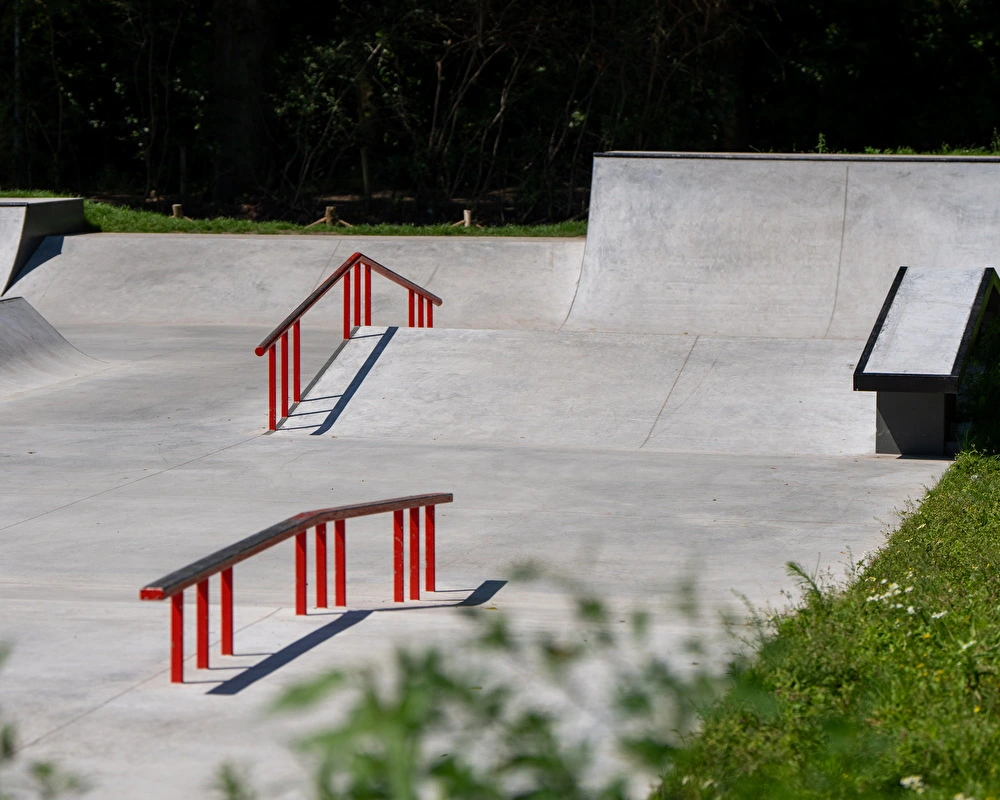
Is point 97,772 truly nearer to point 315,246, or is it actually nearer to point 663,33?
point 315,246

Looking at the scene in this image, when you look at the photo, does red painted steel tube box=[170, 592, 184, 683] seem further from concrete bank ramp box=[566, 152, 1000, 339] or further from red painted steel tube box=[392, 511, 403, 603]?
concrete bank ramp box=[566, 152, 1000, 339]

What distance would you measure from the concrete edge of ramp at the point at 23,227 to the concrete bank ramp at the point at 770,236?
792 centimetres

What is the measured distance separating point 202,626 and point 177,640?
23cm

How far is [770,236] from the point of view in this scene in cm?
1620

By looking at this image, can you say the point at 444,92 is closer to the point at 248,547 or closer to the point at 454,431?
the point at 454,431

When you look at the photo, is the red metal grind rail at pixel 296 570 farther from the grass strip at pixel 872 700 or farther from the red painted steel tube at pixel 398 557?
the grass strip at pixel 872 700

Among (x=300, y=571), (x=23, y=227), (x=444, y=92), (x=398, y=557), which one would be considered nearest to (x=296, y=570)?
(x=300, y=571)

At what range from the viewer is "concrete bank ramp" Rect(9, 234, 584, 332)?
56.0 feet

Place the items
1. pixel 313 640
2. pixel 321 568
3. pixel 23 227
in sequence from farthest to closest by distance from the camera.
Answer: pixel 23 227 → pixel 321 568 → pixel 313 640

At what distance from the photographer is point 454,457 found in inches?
422

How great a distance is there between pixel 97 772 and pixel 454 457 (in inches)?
265

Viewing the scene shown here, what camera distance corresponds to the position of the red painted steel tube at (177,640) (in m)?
4.95

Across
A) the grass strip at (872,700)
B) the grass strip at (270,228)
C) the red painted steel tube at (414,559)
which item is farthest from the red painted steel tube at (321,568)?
the grass strip at (270,228)

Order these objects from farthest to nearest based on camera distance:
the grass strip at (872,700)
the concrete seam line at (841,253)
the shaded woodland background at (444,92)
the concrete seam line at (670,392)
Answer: the shaded woodland background at (444,92)
the concrete seam line at (841,253)
the concrete seam line at (670,392)
the grass strip at (872,700)
